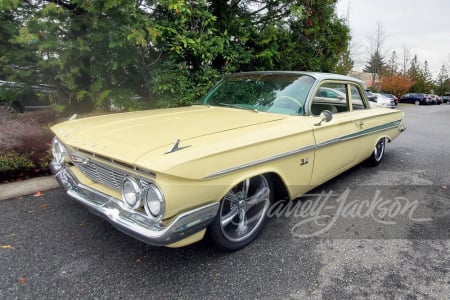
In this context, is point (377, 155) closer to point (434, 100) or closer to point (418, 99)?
point (418, 99)

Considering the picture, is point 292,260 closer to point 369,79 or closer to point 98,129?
point 98,129

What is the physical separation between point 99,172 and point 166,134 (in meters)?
0.61

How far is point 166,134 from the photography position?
238cm

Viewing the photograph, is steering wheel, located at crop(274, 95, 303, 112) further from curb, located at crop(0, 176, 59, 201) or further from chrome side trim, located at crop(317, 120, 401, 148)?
curb, located at crop(0, 176, 59, 201)

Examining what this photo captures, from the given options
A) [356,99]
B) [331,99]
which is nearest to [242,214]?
[331,99]

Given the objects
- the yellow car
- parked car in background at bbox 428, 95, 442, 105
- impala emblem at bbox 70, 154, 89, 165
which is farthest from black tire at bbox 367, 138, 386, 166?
parked car in background at bbox 428, 95, 442, 105

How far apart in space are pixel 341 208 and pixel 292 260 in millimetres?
1237

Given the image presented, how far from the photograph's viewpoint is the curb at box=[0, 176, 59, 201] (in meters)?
3.61

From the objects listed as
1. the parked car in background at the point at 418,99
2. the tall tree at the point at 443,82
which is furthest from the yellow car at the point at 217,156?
the tall tree at the point at 443,82

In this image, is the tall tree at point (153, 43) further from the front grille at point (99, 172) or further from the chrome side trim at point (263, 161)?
the chrome side trim at point (263, 161)

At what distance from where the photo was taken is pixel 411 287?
2236 mm

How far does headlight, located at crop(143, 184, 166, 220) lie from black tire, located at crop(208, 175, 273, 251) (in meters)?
0.52

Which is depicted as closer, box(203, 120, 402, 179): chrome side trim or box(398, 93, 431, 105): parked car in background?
box(203, 120, 402, 179): chrome side trim

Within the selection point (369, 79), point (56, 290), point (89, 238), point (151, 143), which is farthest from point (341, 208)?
point (369, 79)
